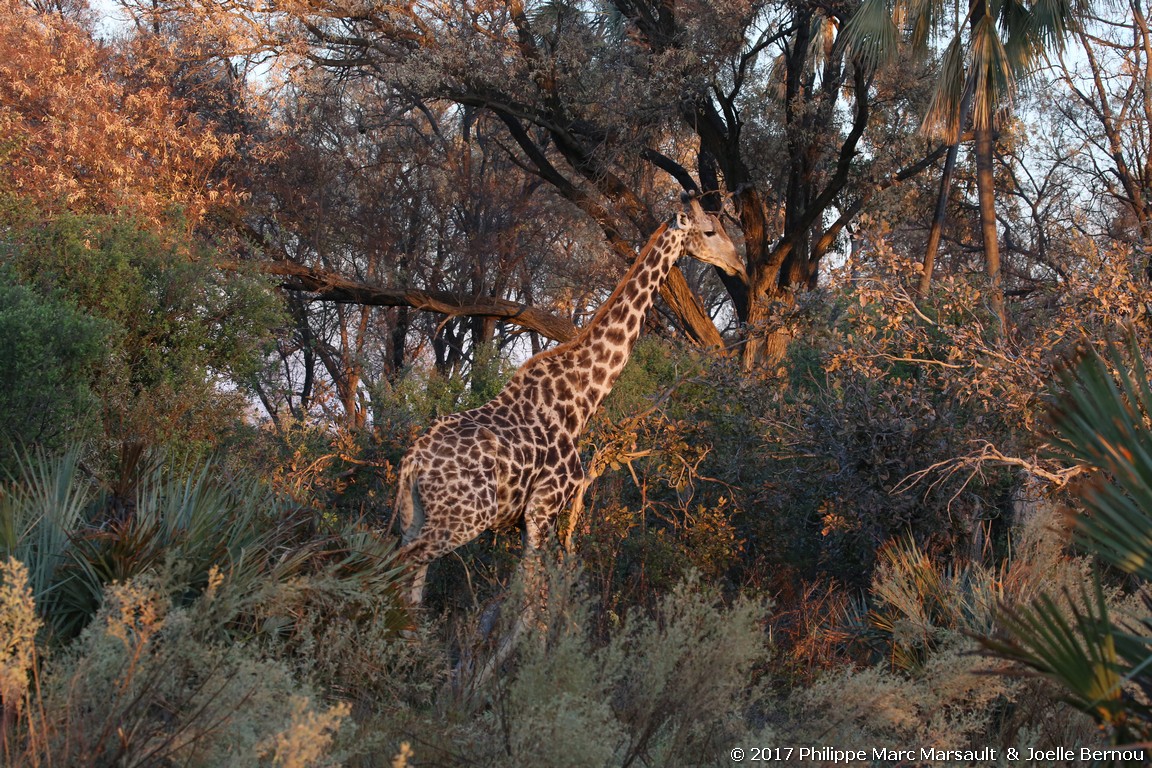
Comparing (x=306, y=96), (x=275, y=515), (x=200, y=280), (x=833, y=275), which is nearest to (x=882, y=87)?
(x=306, y=96)

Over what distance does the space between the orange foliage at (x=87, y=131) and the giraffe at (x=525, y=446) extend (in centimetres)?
826

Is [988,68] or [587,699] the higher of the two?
[988,68]

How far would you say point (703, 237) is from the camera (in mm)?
8961

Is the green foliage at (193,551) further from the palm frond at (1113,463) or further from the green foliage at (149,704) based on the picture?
the palm frond at (1113,463)

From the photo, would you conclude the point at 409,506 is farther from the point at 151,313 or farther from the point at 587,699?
the point at 151,313

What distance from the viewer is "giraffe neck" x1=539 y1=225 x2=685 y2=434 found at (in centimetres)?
796

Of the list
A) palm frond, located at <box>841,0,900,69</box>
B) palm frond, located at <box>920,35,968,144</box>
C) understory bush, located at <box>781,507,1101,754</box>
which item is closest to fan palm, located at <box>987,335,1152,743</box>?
understory bush, located at <box>781,507,1101,754</box>

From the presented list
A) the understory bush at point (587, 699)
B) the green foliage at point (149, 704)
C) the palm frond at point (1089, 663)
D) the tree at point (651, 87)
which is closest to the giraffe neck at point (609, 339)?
the understory bush at point (587, 699)

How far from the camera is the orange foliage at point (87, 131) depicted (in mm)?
14938

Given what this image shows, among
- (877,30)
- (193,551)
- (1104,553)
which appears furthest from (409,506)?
(877,30)

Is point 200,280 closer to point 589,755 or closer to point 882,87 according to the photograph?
point 589,755

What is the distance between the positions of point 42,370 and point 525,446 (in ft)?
11.8

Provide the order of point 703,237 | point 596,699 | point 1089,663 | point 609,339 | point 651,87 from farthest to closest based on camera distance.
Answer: point 651,87
point 703,237
point 609,339
point 596,699
point 1089,663

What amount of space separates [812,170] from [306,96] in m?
8.74
